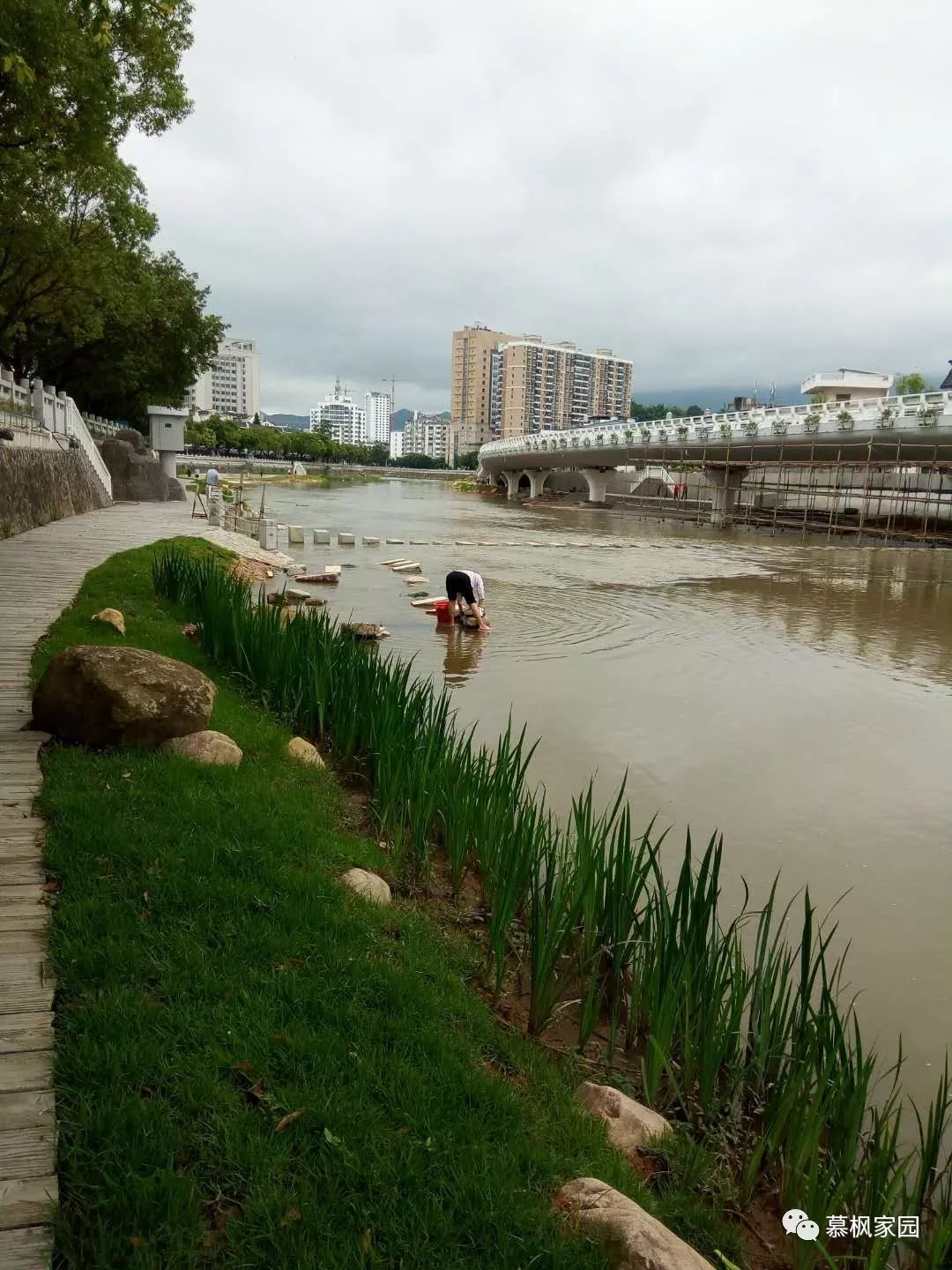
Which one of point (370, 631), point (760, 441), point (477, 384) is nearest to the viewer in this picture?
point (370, 631)

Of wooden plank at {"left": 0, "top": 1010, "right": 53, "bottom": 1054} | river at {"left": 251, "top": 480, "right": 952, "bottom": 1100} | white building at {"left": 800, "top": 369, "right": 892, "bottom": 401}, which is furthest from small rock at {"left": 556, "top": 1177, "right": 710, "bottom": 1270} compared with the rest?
white building at {"left": 800, "top": 369, "right": 892, "bottom": 401}

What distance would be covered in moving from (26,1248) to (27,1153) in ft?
0.87

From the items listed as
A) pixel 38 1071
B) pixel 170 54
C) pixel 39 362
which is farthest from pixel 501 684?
pixel 39 362

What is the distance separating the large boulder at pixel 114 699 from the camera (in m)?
4.62

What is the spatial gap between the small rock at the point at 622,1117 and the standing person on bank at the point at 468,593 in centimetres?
978

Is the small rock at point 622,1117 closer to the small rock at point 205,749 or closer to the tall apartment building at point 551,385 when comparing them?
the small rock at point 205,749

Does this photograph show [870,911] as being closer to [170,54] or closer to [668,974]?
[668,974]

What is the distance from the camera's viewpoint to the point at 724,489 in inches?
1700

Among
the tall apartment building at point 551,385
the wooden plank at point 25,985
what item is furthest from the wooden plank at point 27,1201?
the tall apartment building at point 551,385

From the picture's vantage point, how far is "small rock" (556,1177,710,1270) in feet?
6.75

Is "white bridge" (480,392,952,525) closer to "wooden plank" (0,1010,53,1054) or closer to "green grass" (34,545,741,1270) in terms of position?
"green grass" (34,545,741,1270)

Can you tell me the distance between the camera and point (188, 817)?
12.9 ft

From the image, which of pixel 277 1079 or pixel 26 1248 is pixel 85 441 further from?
pixel 26 1248

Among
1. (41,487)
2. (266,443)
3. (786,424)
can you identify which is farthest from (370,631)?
(266,443)
